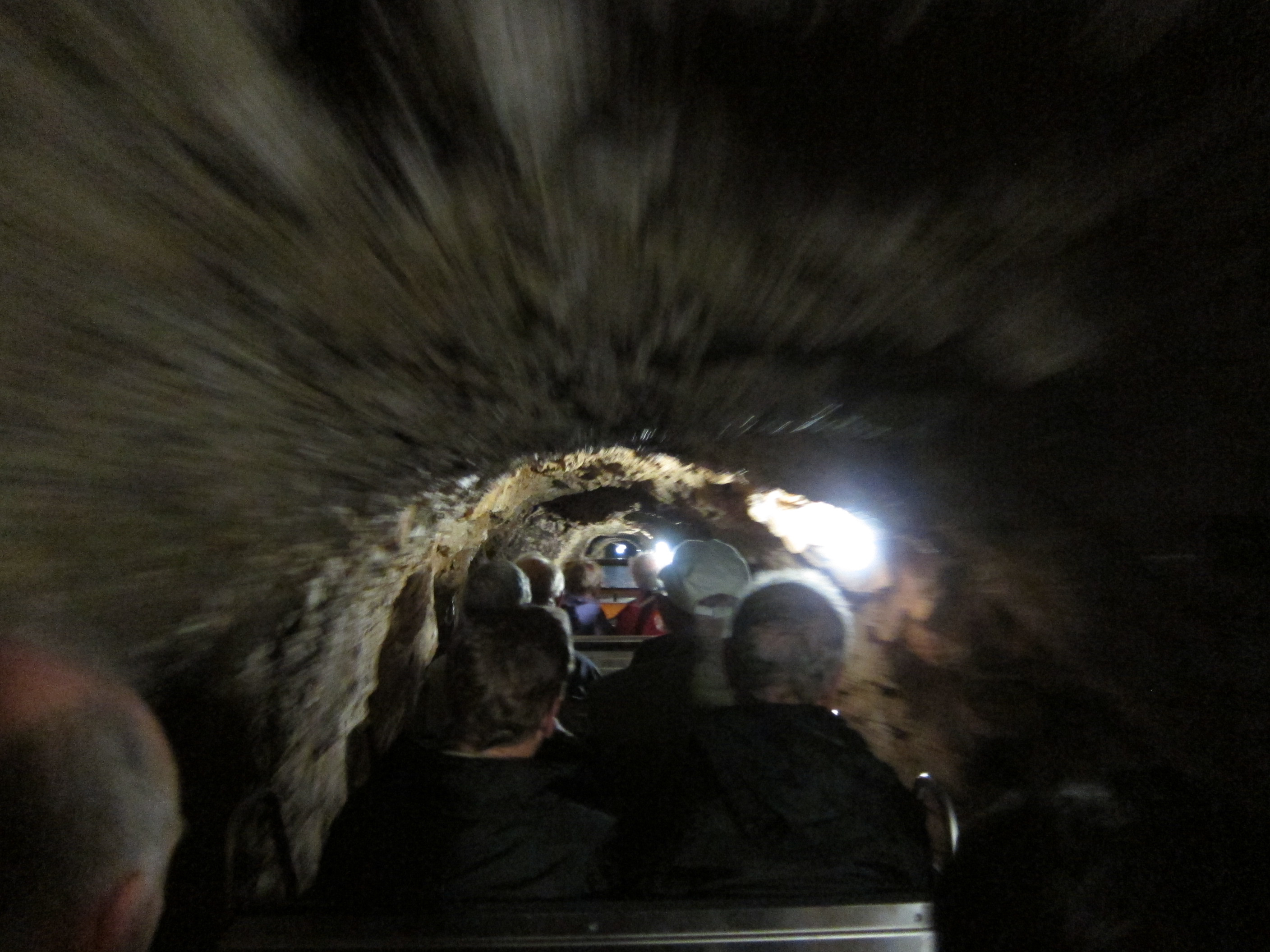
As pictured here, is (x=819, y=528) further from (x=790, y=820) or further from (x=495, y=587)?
(x=790, y=820)

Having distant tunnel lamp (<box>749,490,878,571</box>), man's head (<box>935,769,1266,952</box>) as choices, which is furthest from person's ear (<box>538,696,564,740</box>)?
distant tunnel lamp (<box>749,490,878,571</box>)

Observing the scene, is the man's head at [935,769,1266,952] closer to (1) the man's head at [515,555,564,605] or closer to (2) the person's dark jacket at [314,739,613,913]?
(2) the person's dark jacket at [314,739,613,913]

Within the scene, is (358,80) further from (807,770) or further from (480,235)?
(807,770)

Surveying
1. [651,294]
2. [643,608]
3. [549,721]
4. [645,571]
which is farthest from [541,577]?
[651,294]

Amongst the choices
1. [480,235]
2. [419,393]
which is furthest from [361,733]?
[480,235]

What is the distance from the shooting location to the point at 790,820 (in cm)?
146

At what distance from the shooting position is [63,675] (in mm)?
1112

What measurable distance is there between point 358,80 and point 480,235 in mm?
429

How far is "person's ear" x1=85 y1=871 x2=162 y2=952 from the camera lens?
97 centimetres

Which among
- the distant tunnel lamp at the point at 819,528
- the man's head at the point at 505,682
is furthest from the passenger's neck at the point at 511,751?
the distant tunnel lamp at the point at 819,528

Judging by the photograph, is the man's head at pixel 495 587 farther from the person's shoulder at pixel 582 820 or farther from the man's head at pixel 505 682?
the person's shoulder at pixel 582 820

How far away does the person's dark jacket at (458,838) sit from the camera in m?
1.35

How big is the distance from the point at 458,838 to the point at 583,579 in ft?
16.6

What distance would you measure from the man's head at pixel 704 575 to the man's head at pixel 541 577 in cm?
125
